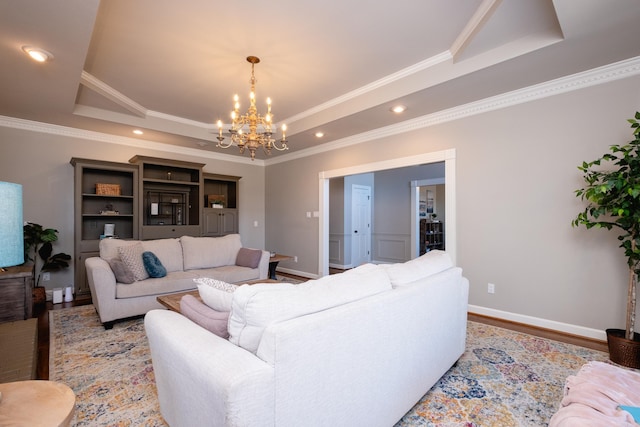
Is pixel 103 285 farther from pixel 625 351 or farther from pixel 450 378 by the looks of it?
pixel 625 351

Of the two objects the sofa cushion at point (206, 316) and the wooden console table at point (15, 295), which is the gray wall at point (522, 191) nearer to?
the wooden console table at point (15, 295)

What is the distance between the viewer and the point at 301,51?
3.01m

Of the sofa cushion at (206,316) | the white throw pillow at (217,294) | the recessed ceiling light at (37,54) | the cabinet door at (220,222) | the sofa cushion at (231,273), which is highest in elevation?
the recessed ceiling light at (37,54)

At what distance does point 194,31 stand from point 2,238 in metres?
2.42

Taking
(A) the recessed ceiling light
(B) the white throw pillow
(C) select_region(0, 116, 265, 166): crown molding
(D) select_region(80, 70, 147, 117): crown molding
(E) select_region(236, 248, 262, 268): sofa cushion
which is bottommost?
(E) select_region(236, 248, 262, 268): sofa cushion

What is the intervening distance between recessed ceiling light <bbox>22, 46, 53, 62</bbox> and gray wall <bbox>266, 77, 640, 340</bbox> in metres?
4.18

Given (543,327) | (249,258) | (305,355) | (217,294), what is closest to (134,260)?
(249,258)

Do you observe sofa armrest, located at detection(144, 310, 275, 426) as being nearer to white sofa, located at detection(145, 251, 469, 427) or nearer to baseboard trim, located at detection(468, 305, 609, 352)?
white sofa, located at detection(145, 251, 469, 427)

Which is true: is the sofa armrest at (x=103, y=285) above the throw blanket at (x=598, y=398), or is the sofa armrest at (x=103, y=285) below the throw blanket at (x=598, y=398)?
above

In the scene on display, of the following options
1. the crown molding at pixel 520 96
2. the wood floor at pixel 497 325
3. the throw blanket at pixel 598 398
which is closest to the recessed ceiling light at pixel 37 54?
the wood floor at pixel 497 325

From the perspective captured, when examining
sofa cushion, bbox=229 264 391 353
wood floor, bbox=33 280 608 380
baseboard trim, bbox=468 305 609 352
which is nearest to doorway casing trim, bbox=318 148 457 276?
baseboard trim, bbox=468 305 609 352

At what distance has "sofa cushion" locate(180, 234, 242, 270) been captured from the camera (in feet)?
13.8

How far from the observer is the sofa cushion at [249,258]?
441 cm

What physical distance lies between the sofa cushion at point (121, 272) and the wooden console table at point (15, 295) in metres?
0.85
